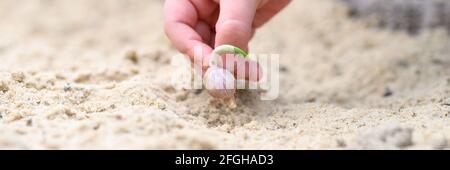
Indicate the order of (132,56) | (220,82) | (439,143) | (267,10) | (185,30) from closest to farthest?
(439,143) → (220,82) → (185,30) → (267,10) → (132,56)

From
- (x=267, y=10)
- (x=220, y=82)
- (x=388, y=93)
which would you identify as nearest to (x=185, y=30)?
(x=220, y=82)

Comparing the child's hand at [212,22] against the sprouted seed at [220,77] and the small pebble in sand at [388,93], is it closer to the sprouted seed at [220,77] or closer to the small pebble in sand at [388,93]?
the sprouted seed at [220,77]

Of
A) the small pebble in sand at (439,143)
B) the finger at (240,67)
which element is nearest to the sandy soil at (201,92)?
the small pebble in sand at (439,143)

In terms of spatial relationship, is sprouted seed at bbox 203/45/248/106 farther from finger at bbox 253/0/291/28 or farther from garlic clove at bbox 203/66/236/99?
finger at bbox 253/0/291/28

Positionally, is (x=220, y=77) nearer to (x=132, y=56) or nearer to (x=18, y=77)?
(x=18, y=77)

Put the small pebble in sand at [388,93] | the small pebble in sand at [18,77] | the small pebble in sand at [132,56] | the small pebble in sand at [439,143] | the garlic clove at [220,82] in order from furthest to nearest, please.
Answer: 1. the small pebble in sand at [132,56]
2. the small pebble in sand at [388,93]
3. the small pebble in sand at [18,77]
4. the garlic clove at [220,82]
5. the small pebble in sand at [439,143]

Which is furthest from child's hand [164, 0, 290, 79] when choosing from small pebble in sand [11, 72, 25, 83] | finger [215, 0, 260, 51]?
small pebble in sand [11, 72, 25, 83]

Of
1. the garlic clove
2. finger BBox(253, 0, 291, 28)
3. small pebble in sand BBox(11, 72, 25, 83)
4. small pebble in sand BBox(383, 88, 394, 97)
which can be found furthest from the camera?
small pebble in sand BBox(383, 88, 394, 97)

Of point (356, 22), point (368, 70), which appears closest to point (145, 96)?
point (368, 70)
